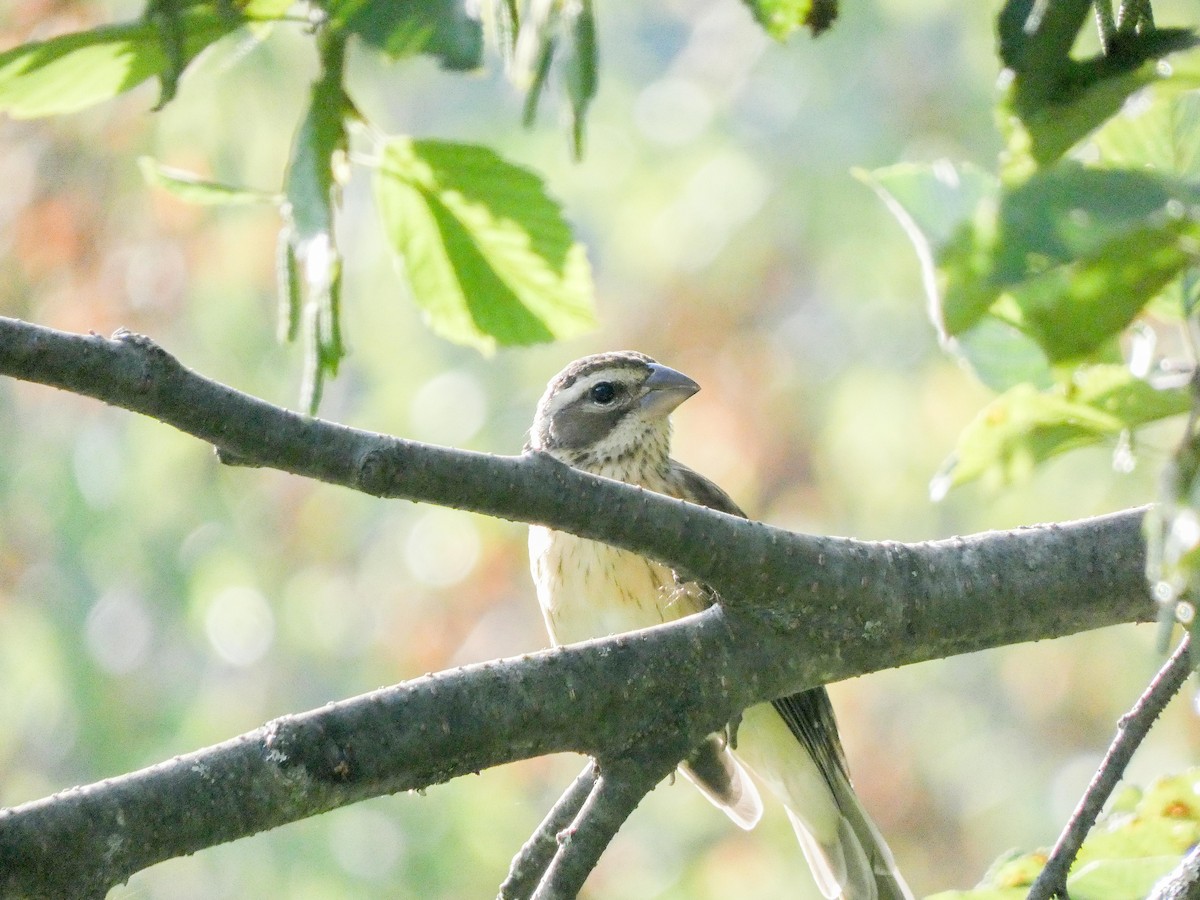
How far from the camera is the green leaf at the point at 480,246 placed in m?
1.82

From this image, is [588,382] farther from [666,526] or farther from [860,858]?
[666,526]

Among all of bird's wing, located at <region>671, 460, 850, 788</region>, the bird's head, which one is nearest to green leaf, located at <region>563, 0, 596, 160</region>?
bird's wing, located at <region>671, 460, 850, 788</region>

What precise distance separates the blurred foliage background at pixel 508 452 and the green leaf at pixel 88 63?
867cm

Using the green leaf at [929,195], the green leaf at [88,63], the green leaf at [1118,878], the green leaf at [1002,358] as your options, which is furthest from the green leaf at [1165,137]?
the green leaf at [1118,878]

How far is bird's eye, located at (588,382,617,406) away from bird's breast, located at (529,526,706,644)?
730mm

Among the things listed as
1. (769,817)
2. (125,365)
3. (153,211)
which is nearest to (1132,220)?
(125,365)

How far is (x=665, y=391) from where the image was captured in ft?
16.6

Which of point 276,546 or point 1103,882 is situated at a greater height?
point 1103,882

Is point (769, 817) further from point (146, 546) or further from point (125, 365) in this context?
point (125, 365)

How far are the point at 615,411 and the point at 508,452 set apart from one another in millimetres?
6027

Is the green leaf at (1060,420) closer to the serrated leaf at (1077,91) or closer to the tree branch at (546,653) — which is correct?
the serrated leaf at (1077,91)

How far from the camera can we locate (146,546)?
11586 millimetres

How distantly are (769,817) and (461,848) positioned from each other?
2282 millimetres

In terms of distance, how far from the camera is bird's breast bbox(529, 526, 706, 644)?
441cm
